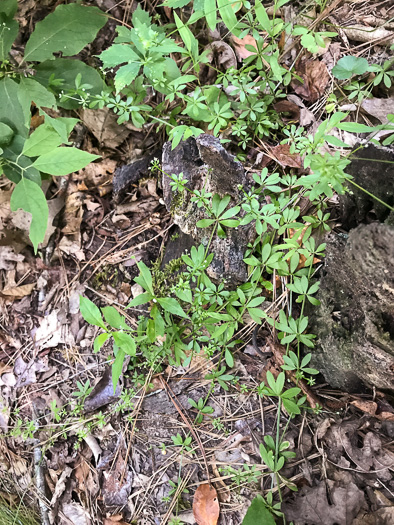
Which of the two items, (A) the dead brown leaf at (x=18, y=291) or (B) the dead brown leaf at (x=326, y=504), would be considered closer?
(B) the dead brown leaf at (x=326, y=504)

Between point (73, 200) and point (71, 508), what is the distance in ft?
6.55

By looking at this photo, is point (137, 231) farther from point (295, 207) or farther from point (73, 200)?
point (295, 207)

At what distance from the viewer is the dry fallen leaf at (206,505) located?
1.79 meters

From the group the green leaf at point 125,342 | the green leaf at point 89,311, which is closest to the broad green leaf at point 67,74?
the green leaf at point 89,311

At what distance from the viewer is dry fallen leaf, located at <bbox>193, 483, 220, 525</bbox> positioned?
5.88ft

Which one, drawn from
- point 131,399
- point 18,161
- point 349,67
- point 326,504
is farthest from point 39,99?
point 326,504

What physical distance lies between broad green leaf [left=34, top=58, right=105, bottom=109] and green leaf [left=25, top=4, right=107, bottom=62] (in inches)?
2.1

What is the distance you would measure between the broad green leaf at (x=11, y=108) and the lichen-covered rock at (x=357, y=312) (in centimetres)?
187

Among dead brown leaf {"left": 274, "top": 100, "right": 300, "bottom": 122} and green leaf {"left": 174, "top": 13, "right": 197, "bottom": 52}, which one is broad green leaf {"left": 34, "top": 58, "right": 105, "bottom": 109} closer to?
green leaf {"left": 174, "top": 13, "right": 197, "bottom": 52}

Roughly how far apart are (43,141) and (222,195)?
1056 mm

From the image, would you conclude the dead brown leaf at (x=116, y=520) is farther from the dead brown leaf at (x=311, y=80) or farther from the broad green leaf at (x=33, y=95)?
the dead brown leaf at (x=311, y=80)

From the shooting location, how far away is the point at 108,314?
167 cm

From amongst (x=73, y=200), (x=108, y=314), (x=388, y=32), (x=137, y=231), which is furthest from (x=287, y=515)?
(x=388, y=32)

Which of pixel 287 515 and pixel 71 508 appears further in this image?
pixel 71 508
